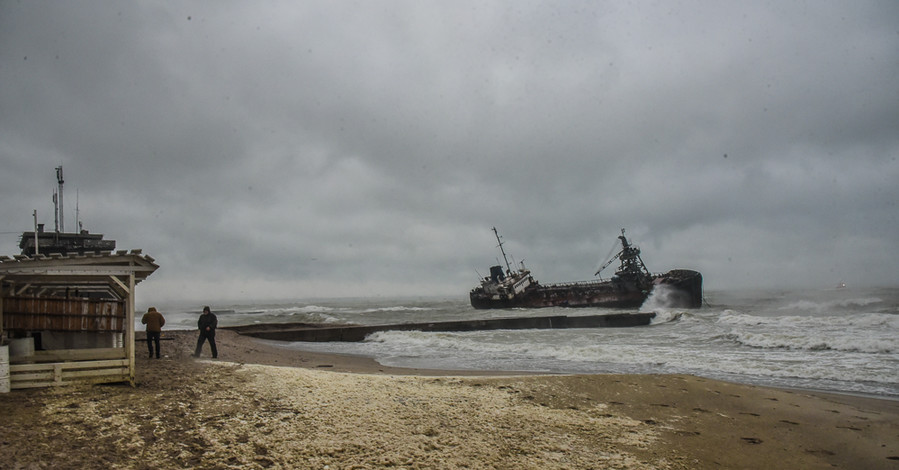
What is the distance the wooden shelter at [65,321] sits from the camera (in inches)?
293

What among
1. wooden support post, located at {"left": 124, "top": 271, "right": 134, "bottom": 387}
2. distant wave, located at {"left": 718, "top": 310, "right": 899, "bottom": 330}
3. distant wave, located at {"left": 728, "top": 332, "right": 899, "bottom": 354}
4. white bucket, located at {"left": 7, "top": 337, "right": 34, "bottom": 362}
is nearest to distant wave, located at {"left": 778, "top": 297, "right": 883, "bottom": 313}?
distant wave, located at {"left": 718, "top": 310, "right": 899, "bottom": 330}

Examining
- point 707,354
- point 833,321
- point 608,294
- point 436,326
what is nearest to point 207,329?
point 707,354

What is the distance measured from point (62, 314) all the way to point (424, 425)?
7117 millimetres

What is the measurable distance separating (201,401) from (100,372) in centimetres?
224

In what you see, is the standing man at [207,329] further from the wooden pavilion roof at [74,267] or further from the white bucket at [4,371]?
the white bucket at [4,371]

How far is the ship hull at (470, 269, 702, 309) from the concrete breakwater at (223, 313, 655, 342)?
18.0m

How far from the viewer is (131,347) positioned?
26.4 ft

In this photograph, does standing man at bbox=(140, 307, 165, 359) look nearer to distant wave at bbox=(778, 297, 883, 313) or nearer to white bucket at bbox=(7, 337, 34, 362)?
white bucket at bbox=(7, 337, 34, 362)

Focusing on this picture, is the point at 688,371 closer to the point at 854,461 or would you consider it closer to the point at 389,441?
the point at 854,461

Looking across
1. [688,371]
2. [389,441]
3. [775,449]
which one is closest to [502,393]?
[389,441]

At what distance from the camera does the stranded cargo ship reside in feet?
156

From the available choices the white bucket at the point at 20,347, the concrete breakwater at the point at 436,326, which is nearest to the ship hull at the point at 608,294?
the concrete breakwater at the point at 436,326

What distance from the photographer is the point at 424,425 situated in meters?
6.55

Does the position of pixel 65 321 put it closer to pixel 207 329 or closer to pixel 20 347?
pixel 20 347
